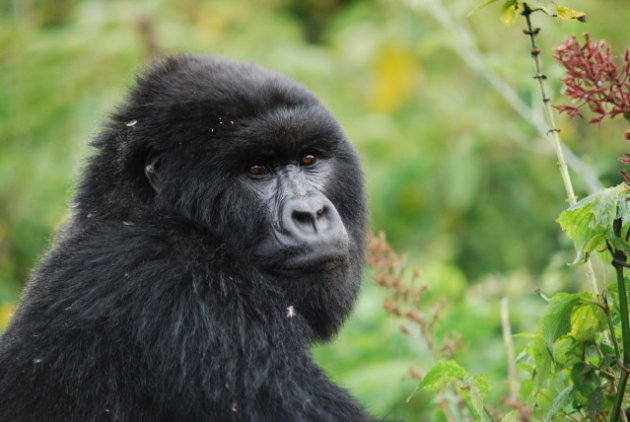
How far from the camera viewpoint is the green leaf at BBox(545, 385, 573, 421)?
103 inches

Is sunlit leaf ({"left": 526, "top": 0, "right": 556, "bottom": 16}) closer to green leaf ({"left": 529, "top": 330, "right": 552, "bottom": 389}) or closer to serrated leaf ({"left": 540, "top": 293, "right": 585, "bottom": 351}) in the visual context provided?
serrated leaf ({"left": 540, "top": 293, "right": 585, "bottom": 351})

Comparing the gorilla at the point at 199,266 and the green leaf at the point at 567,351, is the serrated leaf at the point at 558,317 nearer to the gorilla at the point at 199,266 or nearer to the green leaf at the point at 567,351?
the green leaf at the point at 567,351

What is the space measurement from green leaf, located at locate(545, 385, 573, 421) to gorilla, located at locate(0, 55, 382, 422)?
2.29 ft

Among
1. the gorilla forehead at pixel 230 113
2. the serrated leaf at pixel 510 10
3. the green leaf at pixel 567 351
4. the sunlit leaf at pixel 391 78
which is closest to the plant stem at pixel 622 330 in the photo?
the green leaf at pixel 567 351

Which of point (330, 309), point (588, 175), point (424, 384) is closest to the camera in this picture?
point (424, 384)

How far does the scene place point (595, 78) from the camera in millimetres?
2500

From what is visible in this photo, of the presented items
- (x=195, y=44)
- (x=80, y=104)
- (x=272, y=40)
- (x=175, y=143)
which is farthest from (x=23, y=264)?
(x=175, y=143)

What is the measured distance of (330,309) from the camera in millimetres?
3336

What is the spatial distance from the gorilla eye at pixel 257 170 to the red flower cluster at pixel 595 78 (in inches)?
49.1

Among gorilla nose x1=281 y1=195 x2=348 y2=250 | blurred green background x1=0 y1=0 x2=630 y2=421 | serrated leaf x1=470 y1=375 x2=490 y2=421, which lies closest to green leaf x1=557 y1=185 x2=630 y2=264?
serrated leaf x1=470 y1=375 x2=490 y2=421

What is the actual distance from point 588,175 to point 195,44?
5.37 meters

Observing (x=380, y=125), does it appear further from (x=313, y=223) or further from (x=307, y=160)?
(x=313, y=223)

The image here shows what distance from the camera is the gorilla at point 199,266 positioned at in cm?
289

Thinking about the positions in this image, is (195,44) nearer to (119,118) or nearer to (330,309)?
(119,118)
